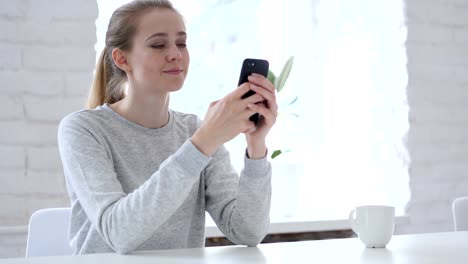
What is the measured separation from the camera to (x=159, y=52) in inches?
54.1

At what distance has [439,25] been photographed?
2668mm

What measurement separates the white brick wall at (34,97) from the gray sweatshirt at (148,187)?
0.53 metres

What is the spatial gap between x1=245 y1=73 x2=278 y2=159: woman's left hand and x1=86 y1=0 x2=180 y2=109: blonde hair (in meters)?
0.37

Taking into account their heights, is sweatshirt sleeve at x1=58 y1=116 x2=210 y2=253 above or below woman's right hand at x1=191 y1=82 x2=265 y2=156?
below

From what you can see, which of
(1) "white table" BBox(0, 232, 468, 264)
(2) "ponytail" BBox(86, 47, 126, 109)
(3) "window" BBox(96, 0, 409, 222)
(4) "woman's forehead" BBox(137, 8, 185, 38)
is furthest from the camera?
(3) "window" BBox(96, 0, 409, 222)

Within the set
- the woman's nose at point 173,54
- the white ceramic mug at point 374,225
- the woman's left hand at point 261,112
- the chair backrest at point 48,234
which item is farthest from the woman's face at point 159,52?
the white ceramic mug at point 374,225

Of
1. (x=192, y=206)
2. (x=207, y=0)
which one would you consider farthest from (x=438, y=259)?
(x=207, y=0)

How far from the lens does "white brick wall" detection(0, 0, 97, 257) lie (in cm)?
185

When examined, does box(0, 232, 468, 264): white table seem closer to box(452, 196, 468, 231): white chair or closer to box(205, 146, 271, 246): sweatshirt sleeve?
box(205, 146, 271, 246): sweatshirt sleeve

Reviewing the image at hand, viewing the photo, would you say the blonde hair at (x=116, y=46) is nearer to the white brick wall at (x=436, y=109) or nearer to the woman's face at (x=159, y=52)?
the woman's face at (x=159, y=52)

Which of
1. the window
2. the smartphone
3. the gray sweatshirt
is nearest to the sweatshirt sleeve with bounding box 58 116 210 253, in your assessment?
the gray sweatshirt

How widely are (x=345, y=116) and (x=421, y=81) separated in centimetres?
35

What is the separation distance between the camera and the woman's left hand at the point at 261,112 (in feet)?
3.75

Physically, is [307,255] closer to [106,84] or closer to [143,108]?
[143,108]
